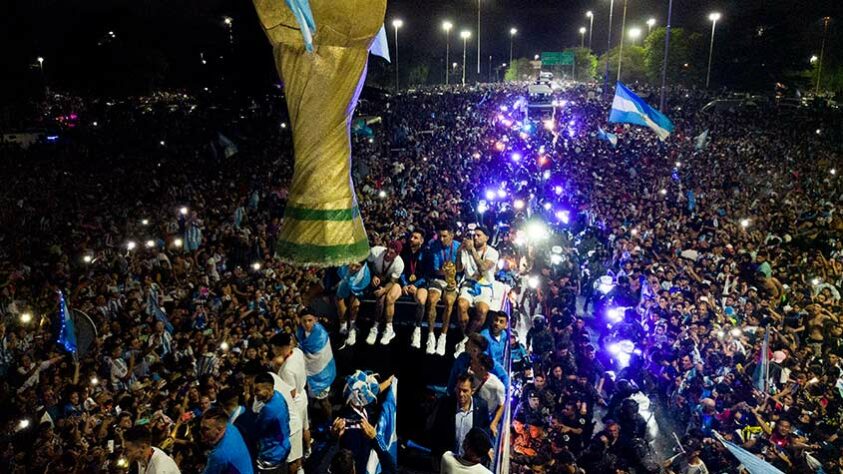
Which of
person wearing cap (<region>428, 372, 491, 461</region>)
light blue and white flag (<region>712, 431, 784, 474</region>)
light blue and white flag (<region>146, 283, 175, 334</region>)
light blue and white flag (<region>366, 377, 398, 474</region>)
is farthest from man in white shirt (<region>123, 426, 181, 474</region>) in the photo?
light blue and white flag (<region>146, 283, 175, 334</region>)

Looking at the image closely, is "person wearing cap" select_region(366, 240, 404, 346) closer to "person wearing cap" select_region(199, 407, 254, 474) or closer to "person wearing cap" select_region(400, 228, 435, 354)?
"person wearing cap" select_region(400, 228, 435, 354)

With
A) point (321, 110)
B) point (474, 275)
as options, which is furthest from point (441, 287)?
point (321, 110)

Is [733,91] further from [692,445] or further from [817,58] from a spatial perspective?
[692,445]

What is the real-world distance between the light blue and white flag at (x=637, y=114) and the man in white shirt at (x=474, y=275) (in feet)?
28.3

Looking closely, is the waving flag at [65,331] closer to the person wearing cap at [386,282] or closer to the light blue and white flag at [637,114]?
the person wearing cap at [386,282]

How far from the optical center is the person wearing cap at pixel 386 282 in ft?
19.4

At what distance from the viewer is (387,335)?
5.90 metres

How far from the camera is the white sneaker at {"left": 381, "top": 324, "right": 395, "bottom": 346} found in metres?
5.89

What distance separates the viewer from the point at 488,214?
49.6 ft

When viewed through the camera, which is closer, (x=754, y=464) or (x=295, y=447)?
(x=754, y=464)

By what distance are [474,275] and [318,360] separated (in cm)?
201

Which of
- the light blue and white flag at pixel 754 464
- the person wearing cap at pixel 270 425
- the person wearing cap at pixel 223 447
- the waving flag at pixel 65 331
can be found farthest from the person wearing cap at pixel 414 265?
the waving flag at pixel 65 331

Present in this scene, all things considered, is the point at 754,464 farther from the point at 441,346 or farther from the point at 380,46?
the point at 380,46

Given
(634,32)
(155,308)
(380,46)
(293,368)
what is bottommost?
(155,308)
